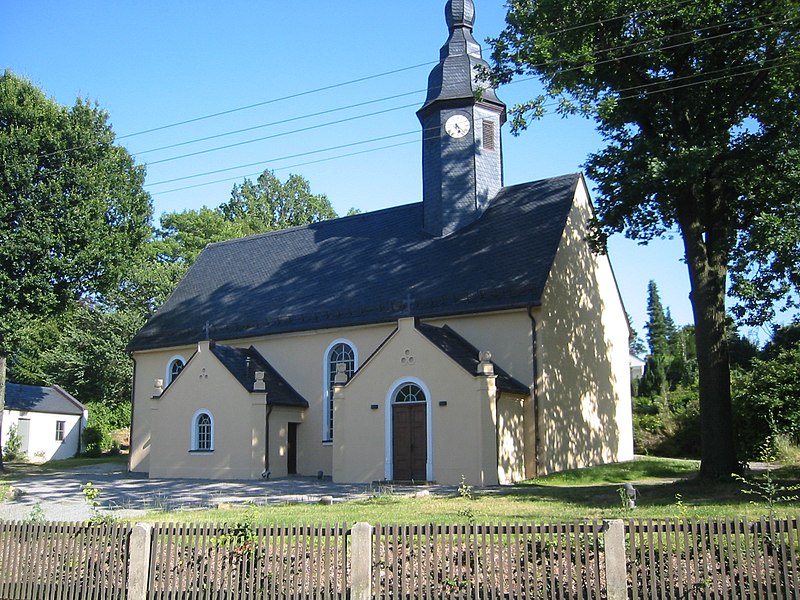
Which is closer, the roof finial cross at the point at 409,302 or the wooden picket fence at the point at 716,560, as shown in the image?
the wooden picket fence at the point at 716,560

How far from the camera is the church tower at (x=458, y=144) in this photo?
96.8 feet

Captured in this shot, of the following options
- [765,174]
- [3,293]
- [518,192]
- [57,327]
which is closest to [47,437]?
[57,327]

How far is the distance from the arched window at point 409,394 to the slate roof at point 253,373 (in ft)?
17.1

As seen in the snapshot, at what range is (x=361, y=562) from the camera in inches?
394

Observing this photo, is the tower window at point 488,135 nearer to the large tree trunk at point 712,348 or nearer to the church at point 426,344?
the church at point 426,344

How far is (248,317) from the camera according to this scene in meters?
31.2

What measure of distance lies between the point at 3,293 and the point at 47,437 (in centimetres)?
2234

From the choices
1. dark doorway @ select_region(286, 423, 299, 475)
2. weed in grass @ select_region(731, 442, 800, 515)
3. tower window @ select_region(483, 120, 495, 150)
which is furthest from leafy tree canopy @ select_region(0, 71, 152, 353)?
weed in grass @ select_region(731, 442, 800, 515)

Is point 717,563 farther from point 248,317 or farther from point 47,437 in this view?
point 47,437

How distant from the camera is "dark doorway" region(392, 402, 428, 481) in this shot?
78.3 ft

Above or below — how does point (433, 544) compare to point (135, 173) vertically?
below

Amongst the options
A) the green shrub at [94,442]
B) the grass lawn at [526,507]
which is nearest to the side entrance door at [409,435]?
the grass lawn at [526,507]

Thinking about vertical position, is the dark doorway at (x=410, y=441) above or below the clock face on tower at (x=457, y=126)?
below

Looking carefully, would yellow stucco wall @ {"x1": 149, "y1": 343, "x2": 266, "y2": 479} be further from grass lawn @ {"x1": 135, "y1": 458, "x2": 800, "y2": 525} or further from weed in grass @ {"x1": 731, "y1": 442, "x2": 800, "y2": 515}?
weed in grass @ {"x1": 731, "y1": 442, "x2": 800, "y2": 515}
